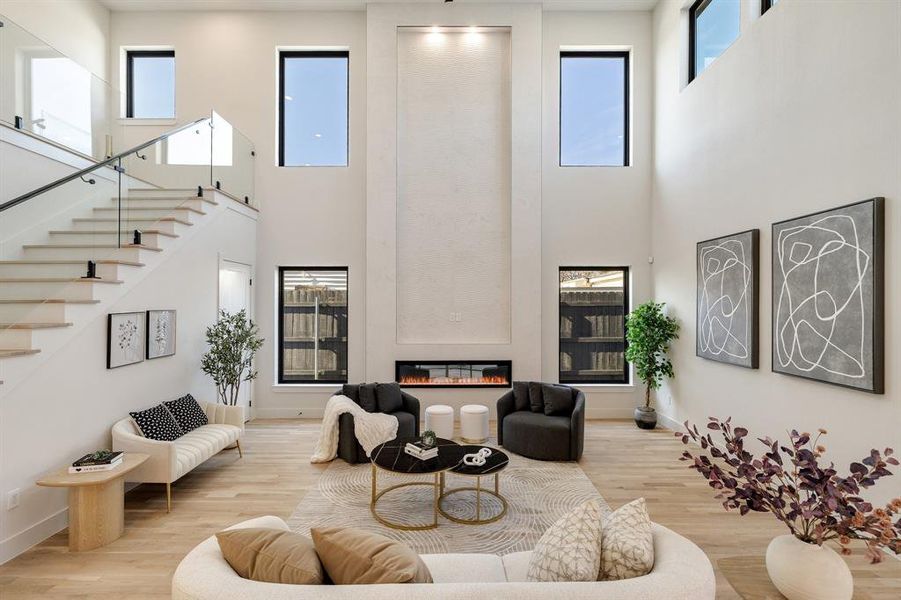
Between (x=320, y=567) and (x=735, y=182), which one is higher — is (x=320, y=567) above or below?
below

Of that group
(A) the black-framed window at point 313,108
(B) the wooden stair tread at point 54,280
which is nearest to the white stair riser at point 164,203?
(B) the wooden stair tread at point 54,280

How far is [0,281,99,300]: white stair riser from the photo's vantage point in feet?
11.0

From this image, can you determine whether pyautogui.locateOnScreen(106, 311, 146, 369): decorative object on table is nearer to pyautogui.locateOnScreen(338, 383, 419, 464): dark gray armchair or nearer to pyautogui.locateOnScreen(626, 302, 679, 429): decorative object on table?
pyautogui.locateOnScreen(338, 383, 419, 464): dark gray armchair

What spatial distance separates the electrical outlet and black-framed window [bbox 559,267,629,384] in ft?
20.1

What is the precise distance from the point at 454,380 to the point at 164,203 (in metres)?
4.25

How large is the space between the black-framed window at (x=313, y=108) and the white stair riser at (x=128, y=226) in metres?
2.79

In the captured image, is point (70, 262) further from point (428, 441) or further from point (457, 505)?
point (457, 505)

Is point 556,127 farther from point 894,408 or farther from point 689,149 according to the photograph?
point 894,408

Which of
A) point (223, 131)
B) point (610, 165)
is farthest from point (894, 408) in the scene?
point (223, 131)

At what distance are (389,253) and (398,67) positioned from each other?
2.80 metres

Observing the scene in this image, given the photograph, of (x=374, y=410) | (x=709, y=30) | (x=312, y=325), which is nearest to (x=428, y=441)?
(x=374, y=410)

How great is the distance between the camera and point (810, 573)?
1.85 m

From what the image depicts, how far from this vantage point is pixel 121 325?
4102mm

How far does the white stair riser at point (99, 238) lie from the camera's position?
3873mm
